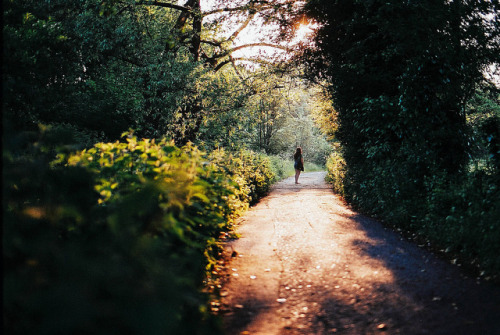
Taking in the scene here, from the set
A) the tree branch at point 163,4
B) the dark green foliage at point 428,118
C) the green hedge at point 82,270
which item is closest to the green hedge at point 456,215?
the dark green foliage at point 428,118

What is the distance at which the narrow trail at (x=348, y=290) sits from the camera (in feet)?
12.1

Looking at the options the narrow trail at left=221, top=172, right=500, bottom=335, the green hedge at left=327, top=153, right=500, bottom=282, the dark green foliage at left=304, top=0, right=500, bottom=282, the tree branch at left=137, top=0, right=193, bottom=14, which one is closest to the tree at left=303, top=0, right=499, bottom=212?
the dark green foliage at left=304, top=0, right=500, bottom=282

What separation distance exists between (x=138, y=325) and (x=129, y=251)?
0.39m

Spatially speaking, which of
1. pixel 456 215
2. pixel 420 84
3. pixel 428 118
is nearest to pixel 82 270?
pixel 456 215

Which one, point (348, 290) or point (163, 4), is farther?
point (163, 4)

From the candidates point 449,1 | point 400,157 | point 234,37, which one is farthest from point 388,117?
point 234,37

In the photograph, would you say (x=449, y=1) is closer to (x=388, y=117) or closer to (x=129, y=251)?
(x=388, y=117)

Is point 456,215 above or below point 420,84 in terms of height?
below

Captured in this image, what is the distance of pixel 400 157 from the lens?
9609mm

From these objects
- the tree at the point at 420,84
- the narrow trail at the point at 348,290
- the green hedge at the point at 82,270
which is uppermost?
the tree at the point at 420,84

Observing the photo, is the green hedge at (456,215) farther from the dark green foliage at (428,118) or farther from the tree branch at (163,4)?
the tree branch at (163,4)

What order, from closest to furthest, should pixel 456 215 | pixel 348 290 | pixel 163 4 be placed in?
pixel 348 290
pixel 456 215
pixel 163 4

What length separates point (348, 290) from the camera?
4.64 metres

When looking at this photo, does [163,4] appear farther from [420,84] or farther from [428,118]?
[428,118]
